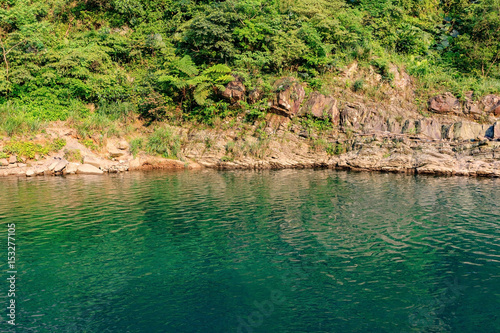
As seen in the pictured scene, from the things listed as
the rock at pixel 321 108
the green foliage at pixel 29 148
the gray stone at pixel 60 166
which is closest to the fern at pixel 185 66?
the rock at pixel 321 108

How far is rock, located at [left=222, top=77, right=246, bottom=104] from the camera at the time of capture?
→ 109ft

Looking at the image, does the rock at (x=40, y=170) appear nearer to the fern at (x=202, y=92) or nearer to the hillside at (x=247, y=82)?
the hillside at (x=247, y=82)

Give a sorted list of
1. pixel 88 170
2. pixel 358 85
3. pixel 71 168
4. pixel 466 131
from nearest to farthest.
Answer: pixel 71 168 → pixel 88 170 → pixel 466 131 → pixel 358 85

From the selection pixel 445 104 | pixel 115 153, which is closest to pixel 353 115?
pixel 445 104

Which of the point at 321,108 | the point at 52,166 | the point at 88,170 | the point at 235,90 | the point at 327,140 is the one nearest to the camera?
the point at 52,166

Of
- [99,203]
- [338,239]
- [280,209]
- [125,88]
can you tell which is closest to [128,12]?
[125,88]

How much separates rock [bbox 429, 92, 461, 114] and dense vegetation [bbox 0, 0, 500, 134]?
1.44 m

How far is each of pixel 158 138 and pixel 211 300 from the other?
981 inches

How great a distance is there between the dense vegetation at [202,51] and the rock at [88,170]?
14.1 feet

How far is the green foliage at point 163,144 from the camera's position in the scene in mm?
31219

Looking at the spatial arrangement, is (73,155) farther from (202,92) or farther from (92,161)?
(202,92)

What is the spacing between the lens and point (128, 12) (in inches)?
1587

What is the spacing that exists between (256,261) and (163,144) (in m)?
22.9

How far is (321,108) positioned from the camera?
3256cm
